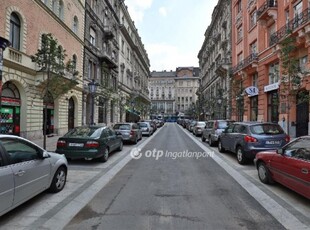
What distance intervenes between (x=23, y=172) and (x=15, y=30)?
14.0 metres

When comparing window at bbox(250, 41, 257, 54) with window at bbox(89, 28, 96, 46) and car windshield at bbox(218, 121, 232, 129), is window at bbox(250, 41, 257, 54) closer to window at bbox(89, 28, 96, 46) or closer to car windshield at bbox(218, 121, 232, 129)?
car windshield at bbox(218, 121, 232, 129)

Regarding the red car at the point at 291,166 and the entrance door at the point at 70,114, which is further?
the entrance door at the point at 70,114

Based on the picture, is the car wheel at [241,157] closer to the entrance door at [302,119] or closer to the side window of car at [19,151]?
the side window of car at [19,151]

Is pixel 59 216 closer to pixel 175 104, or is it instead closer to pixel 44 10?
pixel 44 10

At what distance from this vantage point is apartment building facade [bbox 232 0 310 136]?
1409 cm

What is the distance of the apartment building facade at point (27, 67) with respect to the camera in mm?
14812

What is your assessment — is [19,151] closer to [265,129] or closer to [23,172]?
[23,172]

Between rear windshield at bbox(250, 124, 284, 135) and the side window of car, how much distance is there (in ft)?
24.5

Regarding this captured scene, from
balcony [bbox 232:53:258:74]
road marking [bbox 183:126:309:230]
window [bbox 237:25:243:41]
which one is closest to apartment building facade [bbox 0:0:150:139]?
road marking [bbox 183:126:309:230]

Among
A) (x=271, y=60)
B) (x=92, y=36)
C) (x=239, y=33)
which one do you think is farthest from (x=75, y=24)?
(x=239, y=33)

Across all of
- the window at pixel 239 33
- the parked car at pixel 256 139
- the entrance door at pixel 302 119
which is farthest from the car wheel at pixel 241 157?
the window at pixel 239 33

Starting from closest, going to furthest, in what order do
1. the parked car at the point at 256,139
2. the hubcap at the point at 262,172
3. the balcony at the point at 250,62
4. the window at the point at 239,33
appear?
the hubcap at the point at 262,172 → the parked car at the point at 256,139 → the balcony at the point at 250,62 → the window at the point at 239,33

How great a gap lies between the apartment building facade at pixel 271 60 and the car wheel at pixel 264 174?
6206 millimetres

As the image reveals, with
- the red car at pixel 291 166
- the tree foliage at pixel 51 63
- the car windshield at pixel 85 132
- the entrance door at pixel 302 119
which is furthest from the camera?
the entrance door at pixel 302 119
